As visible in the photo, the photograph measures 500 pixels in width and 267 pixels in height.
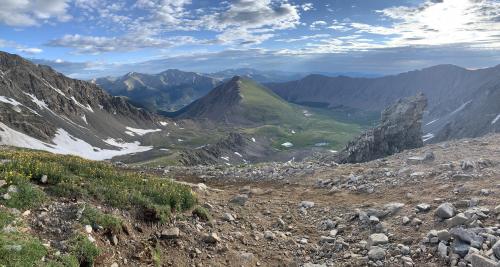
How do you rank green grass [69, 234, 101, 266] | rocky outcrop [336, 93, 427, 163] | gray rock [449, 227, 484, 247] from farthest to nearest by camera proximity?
rocky outcrop [336, 93, 427, 163] → gray rock [449, 227, 484, 247] → green grass [69, 234, 101, 266]

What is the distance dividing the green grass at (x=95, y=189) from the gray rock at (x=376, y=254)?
8224 mm

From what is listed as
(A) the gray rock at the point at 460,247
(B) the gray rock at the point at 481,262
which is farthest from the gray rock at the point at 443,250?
(B) the gray rock at the point at 481,262

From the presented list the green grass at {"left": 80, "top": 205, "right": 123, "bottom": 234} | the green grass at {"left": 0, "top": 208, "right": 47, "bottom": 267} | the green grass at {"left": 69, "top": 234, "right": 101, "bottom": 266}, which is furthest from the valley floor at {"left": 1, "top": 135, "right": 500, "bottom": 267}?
the green grass at {"left": 0, "top": 208, "right": 47, "bottom": 267}

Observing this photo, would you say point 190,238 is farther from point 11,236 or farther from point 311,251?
point 11,236

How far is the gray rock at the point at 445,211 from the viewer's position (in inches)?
650

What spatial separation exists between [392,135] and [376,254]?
324 feet

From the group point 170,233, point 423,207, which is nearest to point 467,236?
point 423,207

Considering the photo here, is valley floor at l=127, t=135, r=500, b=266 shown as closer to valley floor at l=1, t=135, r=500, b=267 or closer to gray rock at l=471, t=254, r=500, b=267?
valley floor at l=1, t=135, r=500, b=267

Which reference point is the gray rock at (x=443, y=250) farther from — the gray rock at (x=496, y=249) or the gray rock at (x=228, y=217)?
the gray rock at (x=228, y=217)

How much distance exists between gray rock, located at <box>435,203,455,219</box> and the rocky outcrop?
77538 millimetres

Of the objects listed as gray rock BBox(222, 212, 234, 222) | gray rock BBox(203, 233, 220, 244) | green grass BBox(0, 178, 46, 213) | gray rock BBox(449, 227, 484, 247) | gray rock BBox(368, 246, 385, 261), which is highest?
green grass BBox(0, 178, 46, 213)

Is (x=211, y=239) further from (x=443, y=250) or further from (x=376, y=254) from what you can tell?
(x=443, y=250)

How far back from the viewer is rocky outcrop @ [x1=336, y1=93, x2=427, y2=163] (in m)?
97.4

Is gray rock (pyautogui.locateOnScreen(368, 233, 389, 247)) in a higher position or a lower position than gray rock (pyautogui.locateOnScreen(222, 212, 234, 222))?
lower
